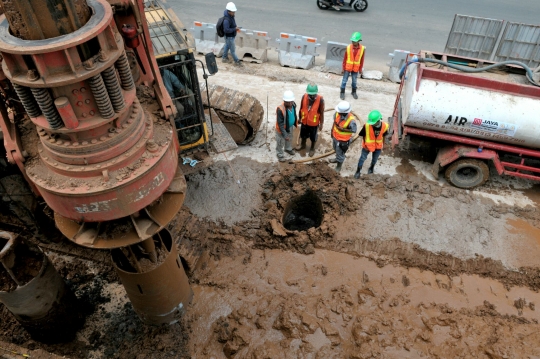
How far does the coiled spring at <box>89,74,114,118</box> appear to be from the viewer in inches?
112

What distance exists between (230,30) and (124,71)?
27.0ft

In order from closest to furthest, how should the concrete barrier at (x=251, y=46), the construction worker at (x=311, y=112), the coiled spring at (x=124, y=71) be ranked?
the coiled spring at (x=124, y=71) < the construction worker at (x=311, y=112) < the concrete barrier at (x=251, y=46)

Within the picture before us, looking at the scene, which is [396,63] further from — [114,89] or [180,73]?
[114,89]

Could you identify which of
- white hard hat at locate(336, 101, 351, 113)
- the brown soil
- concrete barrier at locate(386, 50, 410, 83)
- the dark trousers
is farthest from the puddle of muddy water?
concrete barrier at locate(386, 50, 410, 83)

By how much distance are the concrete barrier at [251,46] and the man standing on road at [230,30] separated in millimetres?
428

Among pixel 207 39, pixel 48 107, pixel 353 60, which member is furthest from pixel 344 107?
pixel 207 39

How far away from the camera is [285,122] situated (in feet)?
25.2

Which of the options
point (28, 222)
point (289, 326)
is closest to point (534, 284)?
point (289, 326)

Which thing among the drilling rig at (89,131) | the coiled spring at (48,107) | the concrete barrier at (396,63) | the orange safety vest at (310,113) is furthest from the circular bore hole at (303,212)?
the concrete barrier at (396,63)

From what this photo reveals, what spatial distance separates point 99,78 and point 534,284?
21.8ft

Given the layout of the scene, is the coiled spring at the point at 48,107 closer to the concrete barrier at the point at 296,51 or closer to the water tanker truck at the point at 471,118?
the water tanker truck at the point at 471,118

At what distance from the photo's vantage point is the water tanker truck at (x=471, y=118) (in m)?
6.95

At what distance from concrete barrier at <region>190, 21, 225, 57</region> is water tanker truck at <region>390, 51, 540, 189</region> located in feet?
20.6

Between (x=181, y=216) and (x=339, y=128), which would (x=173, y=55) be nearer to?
(x=181, y=216)
